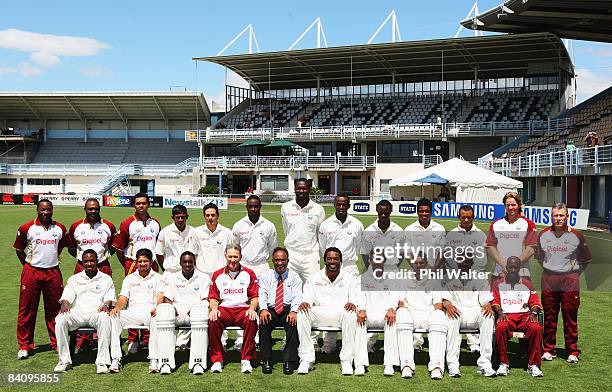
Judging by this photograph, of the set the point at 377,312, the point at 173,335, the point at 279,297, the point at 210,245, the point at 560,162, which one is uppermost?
the point at 560,162

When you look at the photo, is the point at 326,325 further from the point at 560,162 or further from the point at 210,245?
the point at 560,162

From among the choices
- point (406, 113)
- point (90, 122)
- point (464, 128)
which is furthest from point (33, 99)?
point (464, 128)

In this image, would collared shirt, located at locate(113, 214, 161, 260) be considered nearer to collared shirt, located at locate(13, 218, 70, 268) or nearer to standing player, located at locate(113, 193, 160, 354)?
standing player, located at locate(113, 193, 160, 354)

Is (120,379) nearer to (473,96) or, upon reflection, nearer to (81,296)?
(81,296)

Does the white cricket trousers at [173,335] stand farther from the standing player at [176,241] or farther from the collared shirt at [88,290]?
the standing player at [176,241]

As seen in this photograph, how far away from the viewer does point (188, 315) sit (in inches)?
295

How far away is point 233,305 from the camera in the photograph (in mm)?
7531

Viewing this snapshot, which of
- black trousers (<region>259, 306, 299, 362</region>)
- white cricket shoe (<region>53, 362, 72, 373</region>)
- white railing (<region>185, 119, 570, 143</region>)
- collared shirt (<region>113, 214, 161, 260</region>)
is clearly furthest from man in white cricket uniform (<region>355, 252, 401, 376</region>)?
white railing (<region>185, 119, 570, 143</region>)

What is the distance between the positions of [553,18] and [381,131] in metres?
16.5

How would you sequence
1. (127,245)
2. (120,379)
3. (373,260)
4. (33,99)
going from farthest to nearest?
(33,99)
(127,245)
(373,260)
(120,379)

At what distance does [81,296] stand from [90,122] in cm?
6004

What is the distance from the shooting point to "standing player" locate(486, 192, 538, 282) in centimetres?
770

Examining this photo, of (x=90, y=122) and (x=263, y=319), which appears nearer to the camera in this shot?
(x=263, y=319)

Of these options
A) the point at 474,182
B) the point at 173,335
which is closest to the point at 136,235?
the point at 173,335
